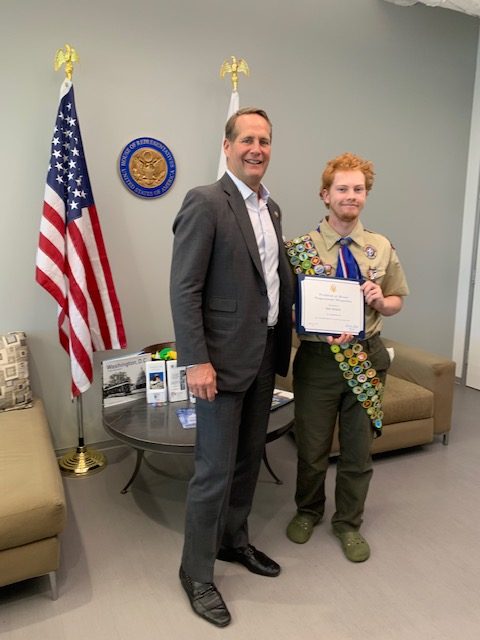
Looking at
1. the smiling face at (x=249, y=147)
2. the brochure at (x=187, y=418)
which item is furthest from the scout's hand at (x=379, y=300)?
the brochure at (x=187, y=418)

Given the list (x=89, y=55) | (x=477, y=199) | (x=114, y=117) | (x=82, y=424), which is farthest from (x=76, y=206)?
(x=477, y=199)

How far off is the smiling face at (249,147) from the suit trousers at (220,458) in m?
0.54

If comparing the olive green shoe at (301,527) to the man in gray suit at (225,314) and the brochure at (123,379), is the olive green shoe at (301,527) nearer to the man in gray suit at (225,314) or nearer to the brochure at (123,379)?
the man in gray suit at (225,314)

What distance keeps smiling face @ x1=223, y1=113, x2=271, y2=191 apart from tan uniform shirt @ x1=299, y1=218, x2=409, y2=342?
16.4 inches

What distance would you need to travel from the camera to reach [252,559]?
1.97 meters

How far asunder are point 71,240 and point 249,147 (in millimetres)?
1264

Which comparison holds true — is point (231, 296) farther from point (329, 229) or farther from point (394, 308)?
point (394, 308)

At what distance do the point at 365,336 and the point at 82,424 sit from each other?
1674 mm

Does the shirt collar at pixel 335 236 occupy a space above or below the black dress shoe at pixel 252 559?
above

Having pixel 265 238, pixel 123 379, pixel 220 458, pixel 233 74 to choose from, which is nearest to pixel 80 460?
pixel 123 379

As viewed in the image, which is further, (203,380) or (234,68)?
(234,68)

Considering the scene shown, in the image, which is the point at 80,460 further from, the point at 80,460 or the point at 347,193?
the point at 347,193

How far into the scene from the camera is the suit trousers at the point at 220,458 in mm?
1661

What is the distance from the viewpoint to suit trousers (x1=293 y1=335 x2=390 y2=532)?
6.51 feet
